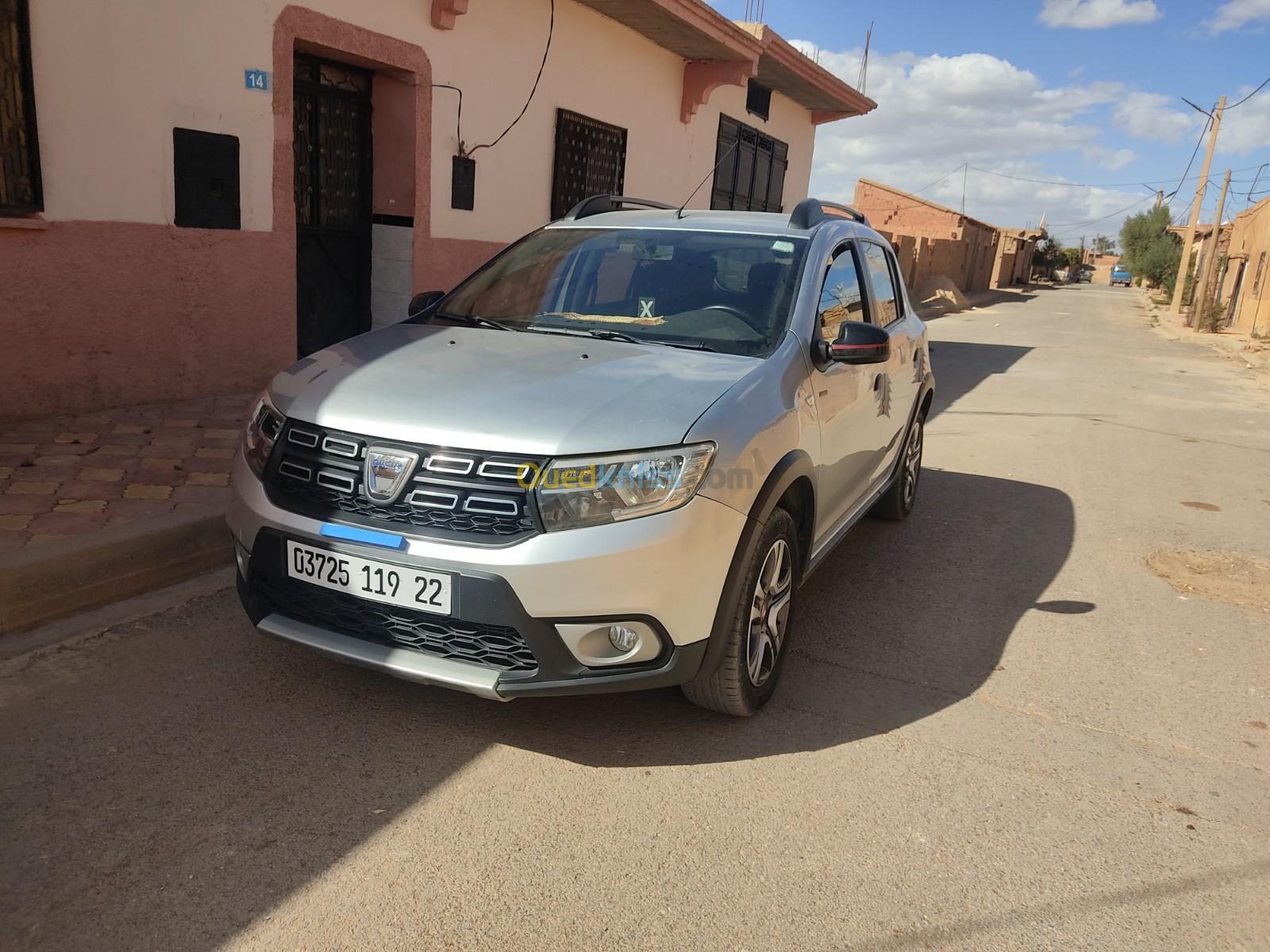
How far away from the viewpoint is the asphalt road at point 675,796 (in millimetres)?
2314

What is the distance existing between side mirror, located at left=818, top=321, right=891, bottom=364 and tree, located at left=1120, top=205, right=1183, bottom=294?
48.8m

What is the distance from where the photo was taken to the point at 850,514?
4430 millimetres

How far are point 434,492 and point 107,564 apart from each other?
1.97m

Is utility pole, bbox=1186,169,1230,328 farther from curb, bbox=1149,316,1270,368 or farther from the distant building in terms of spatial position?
the distant building

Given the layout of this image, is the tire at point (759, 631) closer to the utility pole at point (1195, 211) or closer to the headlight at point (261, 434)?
the headlight at point (261, 434)

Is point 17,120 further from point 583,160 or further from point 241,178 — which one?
point 583,160

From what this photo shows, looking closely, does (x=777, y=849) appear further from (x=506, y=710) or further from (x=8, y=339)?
(x=8, y=339)

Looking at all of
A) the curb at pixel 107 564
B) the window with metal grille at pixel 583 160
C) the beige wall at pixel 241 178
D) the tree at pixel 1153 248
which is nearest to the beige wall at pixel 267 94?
the beige wall at pixel 241 178

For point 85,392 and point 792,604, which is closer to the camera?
point 792,604

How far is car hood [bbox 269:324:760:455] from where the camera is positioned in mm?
2760

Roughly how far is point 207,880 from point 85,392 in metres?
4.68

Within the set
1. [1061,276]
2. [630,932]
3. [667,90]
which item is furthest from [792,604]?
[1061,276]

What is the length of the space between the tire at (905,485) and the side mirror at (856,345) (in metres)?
1.82

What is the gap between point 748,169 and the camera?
15.4m
